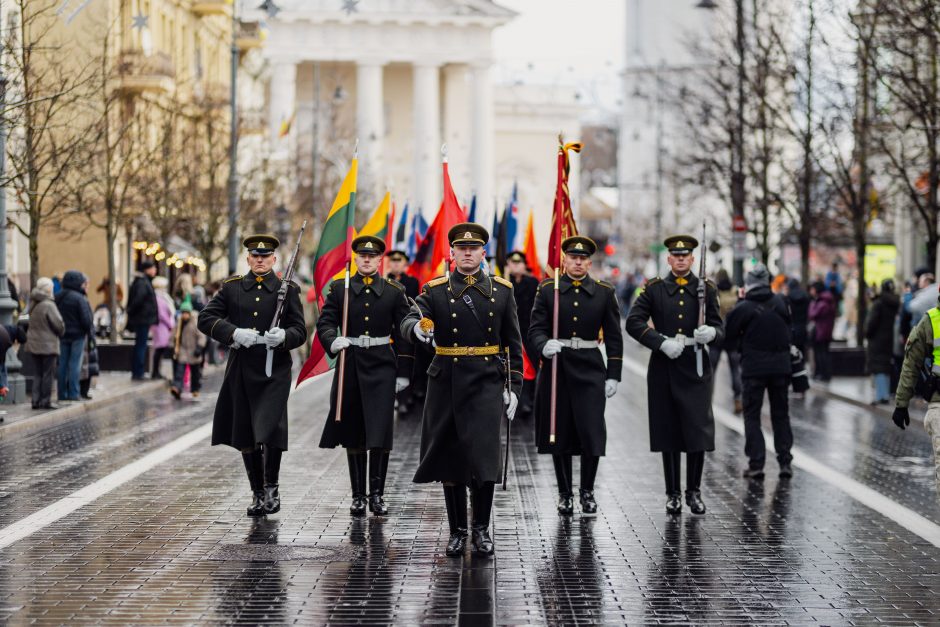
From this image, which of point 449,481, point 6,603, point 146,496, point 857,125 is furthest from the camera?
point 857,125

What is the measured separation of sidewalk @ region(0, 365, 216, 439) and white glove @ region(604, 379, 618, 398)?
336 inches

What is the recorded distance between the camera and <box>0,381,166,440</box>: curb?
19.0 m

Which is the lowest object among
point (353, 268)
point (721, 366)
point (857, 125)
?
point (721, 366)

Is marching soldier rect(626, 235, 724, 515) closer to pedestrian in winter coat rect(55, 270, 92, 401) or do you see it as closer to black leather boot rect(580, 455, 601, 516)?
black leather boot rect(580, 455, 601, 516)

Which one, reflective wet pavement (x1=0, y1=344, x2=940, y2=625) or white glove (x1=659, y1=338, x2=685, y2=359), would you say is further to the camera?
white glove (x1=659, y1=338, x2=685, y2=359)

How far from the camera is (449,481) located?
10.7 metres

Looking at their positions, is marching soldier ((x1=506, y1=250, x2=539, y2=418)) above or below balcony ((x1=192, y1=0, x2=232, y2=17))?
below

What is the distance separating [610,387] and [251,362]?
247 centimetres

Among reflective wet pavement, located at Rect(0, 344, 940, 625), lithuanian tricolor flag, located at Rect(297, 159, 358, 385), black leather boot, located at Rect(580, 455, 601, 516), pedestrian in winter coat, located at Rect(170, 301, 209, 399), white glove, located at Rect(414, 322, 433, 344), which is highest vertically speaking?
lithuanian tricolor flag, located at Rect(297, 159, 358, 385)

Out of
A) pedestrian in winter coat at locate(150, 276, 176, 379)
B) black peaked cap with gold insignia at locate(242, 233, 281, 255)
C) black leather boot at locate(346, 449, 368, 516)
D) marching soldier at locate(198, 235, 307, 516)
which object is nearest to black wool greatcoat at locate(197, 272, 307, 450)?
marching soldier at locate(198, 235, 307, 516)

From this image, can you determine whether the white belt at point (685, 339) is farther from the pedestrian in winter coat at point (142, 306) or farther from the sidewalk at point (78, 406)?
the pedestrian in winter coat at point (142, 306)

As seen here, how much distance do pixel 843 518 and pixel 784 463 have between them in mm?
2678

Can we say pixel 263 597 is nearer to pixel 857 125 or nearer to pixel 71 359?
pixel 71 359

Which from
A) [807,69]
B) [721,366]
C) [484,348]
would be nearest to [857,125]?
[807,69]
